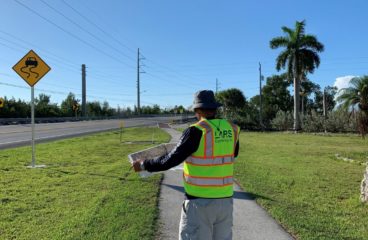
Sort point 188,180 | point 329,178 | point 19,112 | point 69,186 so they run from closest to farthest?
point 188,180
point 69,186
point 329,178
point 19,112

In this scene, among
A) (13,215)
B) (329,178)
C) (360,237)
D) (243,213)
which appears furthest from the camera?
(329,178)

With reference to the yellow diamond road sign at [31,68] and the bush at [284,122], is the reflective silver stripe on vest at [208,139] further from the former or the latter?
the bush at [284,122]

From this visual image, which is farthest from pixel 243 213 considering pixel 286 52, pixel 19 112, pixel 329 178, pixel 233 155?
pixel 19 112

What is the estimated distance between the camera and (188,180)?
3.58 m

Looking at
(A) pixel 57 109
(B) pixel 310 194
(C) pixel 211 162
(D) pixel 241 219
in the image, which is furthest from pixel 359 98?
(A) pixel 57 109

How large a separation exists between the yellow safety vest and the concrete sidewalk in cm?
226

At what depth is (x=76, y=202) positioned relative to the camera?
7.34 metres

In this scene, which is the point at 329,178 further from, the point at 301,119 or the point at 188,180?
the point at 301,119

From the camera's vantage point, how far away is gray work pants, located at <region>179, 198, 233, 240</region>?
3.46 m

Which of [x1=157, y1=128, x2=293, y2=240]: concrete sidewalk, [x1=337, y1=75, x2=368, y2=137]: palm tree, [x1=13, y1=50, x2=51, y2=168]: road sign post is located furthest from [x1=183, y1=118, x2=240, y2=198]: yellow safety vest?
[x1=337, y1=75, x2=368, y2=137]: palm tree

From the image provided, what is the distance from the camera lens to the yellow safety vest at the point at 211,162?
346 centimetres

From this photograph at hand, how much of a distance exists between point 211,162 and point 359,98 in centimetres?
1742

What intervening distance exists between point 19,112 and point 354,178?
59.6 meters

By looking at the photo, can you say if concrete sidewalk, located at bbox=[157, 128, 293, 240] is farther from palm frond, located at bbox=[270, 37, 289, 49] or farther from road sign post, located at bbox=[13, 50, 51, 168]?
palm frond, located at bbox=[270, 37, 289, 49]
